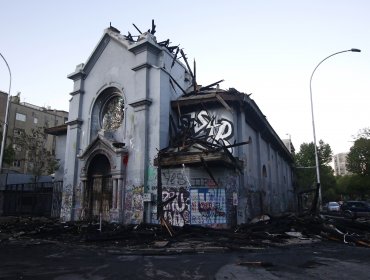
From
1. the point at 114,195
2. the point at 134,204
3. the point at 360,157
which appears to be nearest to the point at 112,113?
the point at 114,195

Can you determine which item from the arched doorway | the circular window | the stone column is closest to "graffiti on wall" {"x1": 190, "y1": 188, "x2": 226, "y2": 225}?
the stone column

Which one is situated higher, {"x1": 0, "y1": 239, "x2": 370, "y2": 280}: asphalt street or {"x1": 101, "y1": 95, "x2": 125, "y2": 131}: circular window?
{"x1": 101, "y1": 95, "x2": 125, "y2": 131}: circular window

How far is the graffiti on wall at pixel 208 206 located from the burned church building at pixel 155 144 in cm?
5

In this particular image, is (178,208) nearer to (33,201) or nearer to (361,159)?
(33,201)

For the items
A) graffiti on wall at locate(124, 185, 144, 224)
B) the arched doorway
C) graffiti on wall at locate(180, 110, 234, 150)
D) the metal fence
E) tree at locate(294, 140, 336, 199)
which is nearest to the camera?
graffiti on wall at locate(124, 185, 144, 224)

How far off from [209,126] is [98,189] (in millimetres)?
7866

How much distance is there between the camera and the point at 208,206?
1484 cm

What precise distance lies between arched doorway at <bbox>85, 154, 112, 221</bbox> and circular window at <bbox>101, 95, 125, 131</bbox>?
6.91 feet

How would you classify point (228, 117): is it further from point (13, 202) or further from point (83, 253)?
point (13, 202)

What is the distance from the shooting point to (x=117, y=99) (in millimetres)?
19453

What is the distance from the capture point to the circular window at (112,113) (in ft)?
61.7

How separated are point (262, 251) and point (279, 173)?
67.8 ft

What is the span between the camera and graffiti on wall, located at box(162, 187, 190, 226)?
1488 centimetres

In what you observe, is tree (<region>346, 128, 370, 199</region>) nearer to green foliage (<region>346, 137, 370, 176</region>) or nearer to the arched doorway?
green foliage (<region>346, 137, 370, 176</region>)
